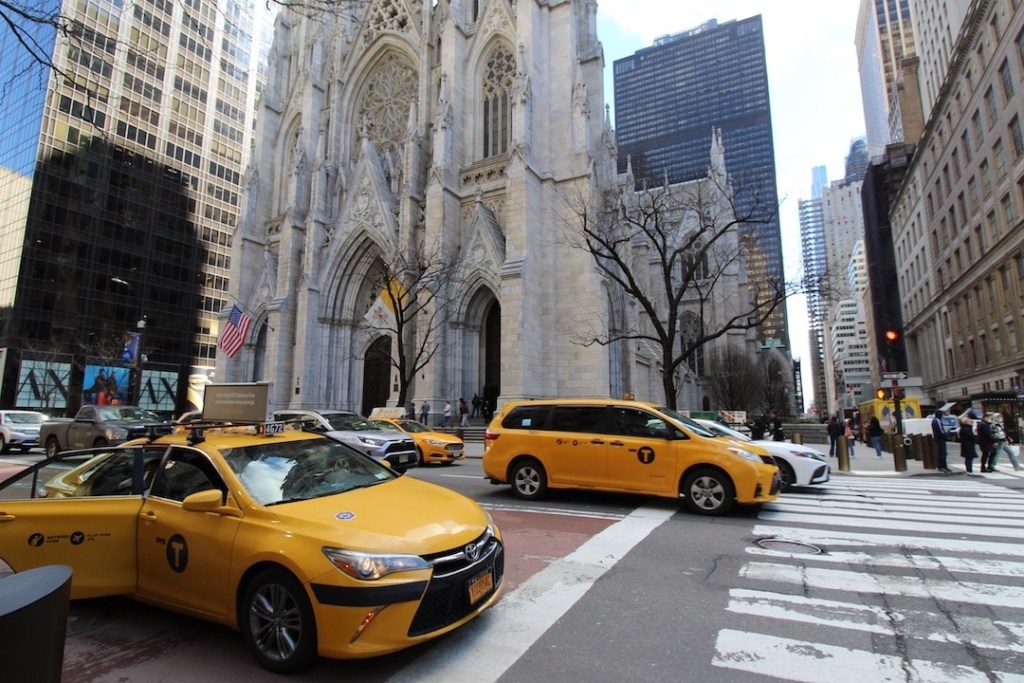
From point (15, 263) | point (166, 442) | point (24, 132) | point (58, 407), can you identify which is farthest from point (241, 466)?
point (24, 132)

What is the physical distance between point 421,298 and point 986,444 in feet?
69.6

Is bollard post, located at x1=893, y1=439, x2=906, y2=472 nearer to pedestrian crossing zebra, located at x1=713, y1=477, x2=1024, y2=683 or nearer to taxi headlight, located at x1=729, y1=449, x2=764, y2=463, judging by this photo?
pedestrian crossing zebra, located at x1=713, y1=477, x2=1024, y2=683

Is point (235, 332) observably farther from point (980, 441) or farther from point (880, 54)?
point (880, 54)

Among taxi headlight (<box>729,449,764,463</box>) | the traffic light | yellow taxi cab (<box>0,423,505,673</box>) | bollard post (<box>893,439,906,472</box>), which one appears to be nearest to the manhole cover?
taxi headlight (<box>729,449,764,463</box>)

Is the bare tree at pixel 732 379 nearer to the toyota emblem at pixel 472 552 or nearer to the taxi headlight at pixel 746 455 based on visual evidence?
the taxi headlight at pixel 746 455

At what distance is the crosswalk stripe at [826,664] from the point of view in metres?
3.06

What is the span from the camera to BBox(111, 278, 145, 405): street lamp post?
2978 centimetres

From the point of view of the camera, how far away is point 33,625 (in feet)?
5.73

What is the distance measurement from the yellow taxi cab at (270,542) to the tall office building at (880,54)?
103431mm

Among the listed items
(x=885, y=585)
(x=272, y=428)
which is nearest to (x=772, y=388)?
(x=885, y=585)

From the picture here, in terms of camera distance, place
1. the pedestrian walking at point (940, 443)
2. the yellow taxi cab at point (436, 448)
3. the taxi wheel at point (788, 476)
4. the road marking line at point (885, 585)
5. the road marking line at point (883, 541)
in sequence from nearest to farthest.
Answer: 1. the road marking line at point (885, 585)
2. the road marking line at point (883, 541)
3. the taxi wheel at point (788, 476)
4. the pedestrian walking at point (940, 443)
5. the yellow taxi cab at point (436, 448)

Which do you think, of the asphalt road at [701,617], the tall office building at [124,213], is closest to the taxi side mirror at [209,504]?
the asphalt road at [701,617]

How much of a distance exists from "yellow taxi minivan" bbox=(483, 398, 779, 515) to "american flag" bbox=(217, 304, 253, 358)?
69.7ft

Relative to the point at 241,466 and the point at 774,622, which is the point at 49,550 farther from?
the point at 774,622
